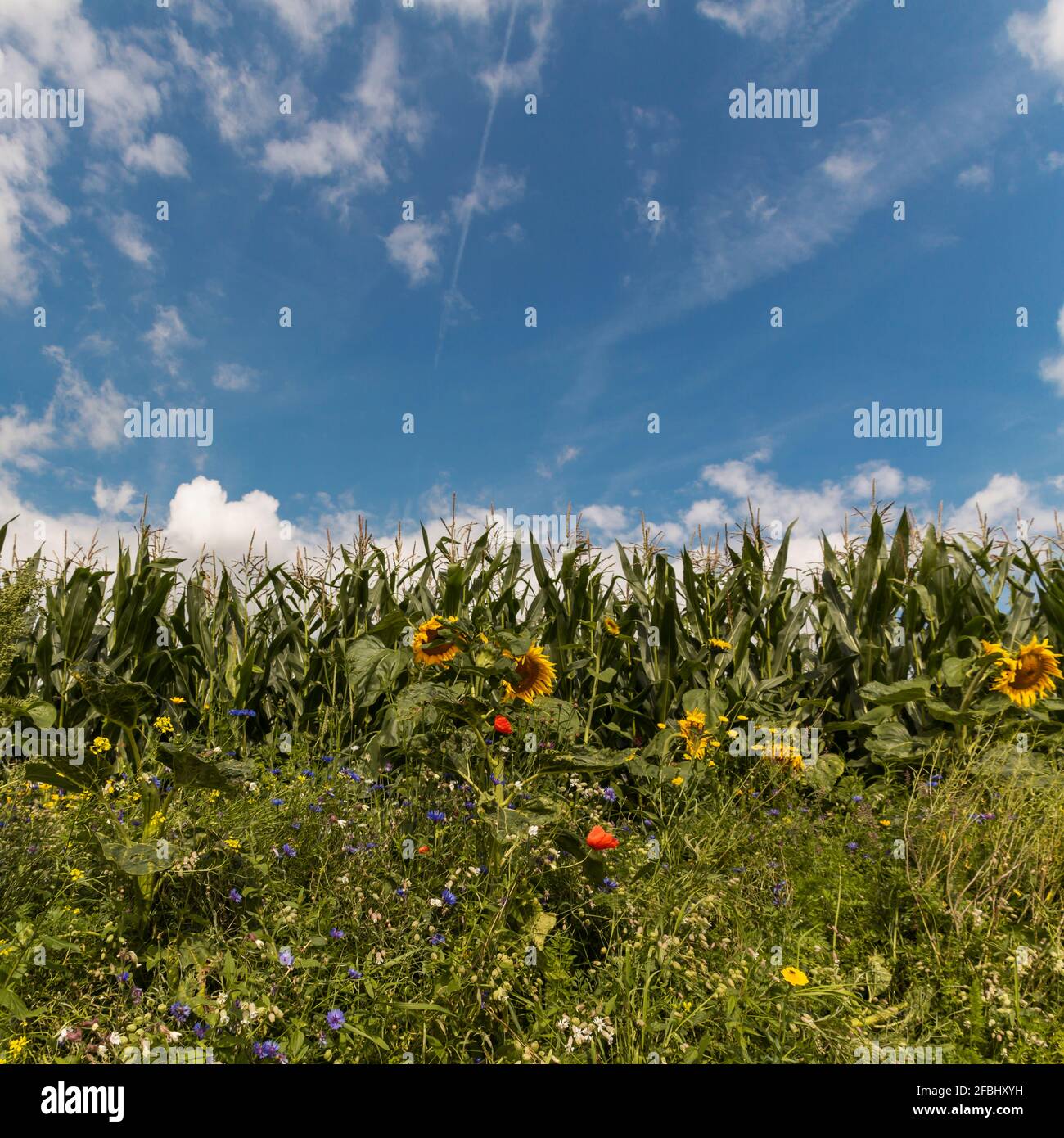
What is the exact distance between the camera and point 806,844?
3012 millimetres

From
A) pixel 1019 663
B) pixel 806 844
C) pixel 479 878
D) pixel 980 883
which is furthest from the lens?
pixel 1019 663

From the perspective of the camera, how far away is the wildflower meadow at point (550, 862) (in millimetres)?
1887

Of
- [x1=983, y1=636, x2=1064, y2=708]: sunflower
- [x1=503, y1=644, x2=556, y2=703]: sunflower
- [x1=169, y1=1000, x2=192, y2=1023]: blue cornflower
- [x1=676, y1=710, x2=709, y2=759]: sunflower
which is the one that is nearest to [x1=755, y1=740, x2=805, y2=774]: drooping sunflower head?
[x1=676, y1=710, x2=709, y2=759]: sunflower

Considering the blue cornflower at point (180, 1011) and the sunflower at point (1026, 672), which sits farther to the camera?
the sunflower at point (1026, 672)

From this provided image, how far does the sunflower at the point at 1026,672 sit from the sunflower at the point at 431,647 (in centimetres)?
280

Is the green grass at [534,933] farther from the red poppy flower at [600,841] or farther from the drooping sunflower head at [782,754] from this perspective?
the drooping sunflower head at [782,754]

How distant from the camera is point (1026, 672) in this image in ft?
11.7

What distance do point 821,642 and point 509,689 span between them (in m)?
2.89

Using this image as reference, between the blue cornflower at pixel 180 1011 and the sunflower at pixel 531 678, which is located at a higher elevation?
the sunflower at pixel 531 678

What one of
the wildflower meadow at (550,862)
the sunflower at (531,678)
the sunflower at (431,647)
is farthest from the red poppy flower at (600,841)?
the sunflower at (431,647)

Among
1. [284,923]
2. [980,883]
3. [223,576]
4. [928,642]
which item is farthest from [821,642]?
[223,576]

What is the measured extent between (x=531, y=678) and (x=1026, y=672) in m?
2.68

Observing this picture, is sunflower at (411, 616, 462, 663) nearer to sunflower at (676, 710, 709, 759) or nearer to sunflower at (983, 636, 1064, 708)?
sunflower at (676, 710, 709, 759)
